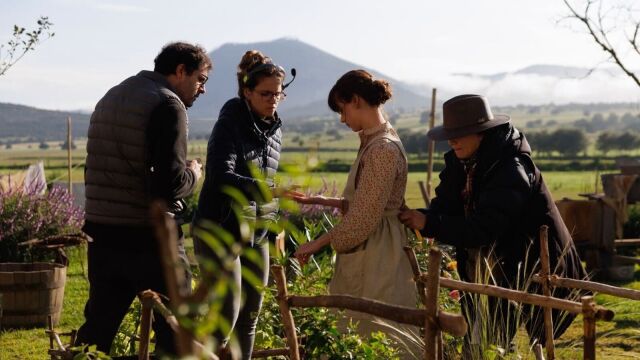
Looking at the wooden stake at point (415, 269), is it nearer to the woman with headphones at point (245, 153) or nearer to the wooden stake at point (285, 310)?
the woman with headphones at point (245, 153)

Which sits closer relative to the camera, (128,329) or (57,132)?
(128,329)

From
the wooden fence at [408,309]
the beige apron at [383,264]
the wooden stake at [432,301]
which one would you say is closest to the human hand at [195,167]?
the beige apron at [383,264]

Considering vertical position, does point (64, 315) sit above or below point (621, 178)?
below

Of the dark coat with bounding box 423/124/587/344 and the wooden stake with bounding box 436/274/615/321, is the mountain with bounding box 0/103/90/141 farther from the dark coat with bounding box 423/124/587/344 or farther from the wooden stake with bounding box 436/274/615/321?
the wooden stake with bounding box 436/274/615/321

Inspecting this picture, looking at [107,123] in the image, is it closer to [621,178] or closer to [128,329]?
[128,329]

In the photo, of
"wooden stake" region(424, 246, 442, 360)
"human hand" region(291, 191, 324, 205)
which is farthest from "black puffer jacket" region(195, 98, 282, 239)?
"wooden stake" region(424, 246, 442, 360)

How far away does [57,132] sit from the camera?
187m

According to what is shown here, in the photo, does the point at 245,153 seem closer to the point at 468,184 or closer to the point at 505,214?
the point at 468,184

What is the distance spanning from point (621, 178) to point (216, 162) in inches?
266

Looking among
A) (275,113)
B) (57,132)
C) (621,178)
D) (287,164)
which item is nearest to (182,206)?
(275,113)

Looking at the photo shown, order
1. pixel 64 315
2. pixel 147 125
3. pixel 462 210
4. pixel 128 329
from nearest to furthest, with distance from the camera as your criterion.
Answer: pixel 147 125, pixel 462 210, pixel 128 329, pixel 64 315

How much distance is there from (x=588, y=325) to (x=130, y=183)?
167cm

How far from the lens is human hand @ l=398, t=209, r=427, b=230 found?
3.44 m

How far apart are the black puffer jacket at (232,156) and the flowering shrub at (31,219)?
4.50m
